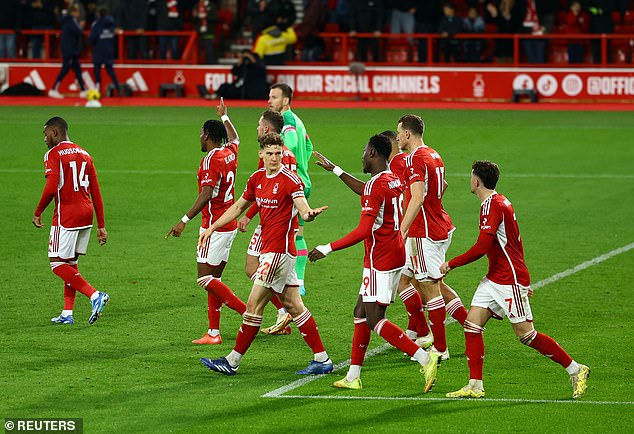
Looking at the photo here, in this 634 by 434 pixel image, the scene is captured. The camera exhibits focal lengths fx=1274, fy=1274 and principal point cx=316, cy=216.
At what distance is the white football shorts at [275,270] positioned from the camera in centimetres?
1027

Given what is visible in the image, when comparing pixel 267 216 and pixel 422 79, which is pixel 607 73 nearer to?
pixel 422 79

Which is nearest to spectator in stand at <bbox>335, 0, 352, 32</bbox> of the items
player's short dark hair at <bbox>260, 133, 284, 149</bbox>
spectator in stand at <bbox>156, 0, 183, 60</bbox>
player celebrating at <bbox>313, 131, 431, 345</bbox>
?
spectator in stand at <bbox>156, 0, 183, 60</bbox>

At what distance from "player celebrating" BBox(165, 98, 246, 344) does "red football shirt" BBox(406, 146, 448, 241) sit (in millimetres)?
1779

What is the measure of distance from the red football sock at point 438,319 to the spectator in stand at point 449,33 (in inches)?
960

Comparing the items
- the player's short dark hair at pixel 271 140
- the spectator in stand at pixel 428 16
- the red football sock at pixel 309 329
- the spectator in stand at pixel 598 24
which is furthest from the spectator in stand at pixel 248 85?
the red football sock at pixel 309 329

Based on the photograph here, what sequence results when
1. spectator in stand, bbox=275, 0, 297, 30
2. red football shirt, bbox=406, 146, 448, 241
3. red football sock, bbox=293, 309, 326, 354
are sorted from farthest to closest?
spectator in stand, bbox=275, 0, 297, 30
red football shirt, bbox=406, 146, 448, 241
red football sock, bbox=293, 309, 326, 354

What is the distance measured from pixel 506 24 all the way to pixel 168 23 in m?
9.91

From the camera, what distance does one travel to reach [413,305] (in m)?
11.3

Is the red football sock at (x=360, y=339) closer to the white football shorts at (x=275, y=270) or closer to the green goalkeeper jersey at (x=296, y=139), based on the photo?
the white football shorts at (x=275, y=270)

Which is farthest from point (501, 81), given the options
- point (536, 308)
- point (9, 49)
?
point (536, 308)

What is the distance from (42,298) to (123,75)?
935 inches

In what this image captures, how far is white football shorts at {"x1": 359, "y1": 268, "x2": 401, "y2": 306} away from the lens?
32.3 ft

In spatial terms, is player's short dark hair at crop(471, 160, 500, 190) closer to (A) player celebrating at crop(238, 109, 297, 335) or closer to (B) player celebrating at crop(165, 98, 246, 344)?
(A) player celebrating at crop(238, 109, 297, 335)
